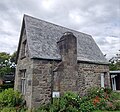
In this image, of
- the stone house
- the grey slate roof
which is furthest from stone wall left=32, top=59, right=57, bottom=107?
the grey slate roof

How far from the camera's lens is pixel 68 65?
1124 cm

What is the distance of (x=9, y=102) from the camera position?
1066 cm

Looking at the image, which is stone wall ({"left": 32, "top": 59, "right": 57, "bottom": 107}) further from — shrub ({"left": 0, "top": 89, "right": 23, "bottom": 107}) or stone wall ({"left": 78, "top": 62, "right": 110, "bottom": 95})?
stone wall ({"left": 78, "top": 62, "right": 110, "bottom": 95})

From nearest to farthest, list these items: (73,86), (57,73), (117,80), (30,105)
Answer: (30,105) → (57,73) → (73,86) → (117,80)

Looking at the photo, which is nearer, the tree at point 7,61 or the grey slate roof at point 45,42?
the grey slate roof at point 45,42

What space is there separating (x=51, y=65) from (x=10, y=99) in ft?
12.5

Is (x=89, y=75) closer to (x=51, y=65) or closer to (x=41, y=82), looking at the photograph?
(x=51, y=65)

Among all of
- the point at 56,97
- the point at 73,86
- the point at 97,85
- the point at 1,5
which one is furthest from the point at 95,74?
the point at 1,5

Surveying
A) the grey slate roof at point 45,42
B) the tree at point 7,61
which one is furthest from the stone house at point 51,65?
the tree at point 7,61

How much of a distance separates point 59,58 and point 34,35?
104 inches

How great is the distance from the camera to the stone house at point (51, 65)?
10142mm

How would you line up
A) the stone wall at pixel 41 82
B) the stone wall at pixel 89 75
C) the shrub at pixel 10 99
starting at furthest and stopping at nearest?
the stone wall at pixel 89 75
the shrub at pixel 10 99
the stone wall at pixel 41 82

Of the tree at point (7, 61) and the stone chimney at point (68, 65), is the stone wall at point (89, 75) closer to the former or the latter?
the stone chimney at point (68, 65)

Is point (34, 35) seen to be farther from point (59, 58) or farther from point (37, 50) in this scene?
point (59, 58)
